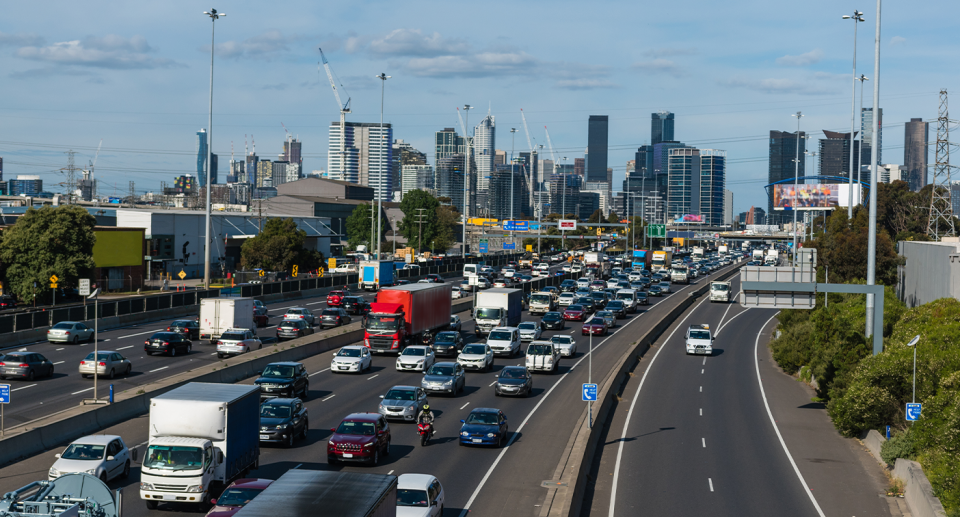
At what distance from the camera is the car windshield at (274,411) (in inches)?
1131

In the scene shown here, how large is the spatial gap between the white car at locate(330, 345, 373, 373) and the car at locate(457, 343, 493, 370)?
192 inches

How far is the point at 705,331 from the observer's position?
59.8m

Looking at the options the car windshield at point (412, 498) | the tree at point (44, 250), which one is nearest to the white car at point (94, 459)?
the car windshield at point (412, 498)

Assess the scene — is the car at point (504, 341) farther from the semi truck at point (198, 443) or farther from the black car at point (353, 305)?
the semi truck at point (198, 443)

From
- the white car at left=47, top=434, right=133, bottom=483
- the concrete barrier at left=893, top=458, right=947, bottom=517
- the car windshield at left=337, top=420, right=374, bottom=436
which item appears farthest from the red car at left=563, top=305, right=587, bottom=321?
the white car at left=47, top=434, right=133, bottom=483

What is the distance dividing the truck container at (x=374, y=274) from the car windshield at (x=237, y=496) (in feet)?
219

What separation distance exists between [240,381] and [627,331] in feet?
114

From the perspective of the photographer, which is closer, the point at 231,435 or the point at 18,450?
the point at 231,435

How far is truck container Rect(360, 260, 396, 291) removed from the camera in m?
85.9

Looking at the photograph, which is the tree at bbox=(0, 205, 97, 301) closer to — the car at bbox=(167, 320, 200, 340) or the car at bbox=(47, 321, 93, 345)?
the car at bbox=(47, 321, 93, 345)

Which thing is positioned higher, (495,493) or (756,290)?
(756,290)

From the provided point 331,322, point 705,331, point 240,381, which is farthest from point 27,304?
point 705,331

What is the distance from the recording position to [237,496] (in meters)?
18.5

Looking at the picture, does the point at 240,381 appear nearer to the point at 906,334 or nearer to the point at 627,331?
the point at 906,334
